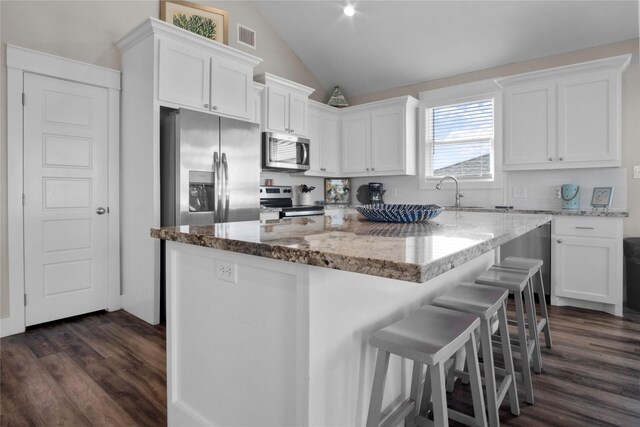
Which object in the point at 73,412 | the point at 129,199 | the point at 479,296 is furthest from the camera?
the point at 129,199

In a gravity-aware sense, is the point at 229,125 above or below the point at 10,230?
above

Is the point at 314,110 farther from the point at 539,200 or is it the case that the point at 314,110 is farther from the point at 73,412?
the point at 73,412

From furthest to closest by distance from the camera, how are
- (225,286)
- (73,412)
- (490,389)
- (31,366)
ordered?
(31,366) < (73,412) < (490,389) < (225,286)

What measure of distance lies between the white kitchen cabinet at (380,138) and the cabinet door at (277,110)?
3.77ft

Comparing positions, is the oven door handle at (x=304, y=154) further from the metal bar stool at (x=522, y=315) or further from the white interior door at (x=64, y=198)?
the metal bar stool at (x=522, y=315)

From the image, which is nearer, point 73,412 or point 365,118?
point 73,412

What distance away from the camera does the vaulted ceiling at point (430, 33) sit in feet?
11.8

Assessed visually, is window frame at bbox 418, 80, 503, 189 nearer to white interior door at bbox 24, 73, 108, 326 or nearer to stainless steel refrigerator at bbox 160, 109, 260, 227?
stainless steel refrigerator at bbox 160, 109, 260, 227

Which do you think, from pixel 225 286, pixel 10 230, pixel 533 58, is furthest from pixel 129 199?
pixel 533 58

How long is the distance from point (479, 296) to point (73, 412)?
2.00 m

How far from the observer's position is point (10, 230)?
9.23 feet

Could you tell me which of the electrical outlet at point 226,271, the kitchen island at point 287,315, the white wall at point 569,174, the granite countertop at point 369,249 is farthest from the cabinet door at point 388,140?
the electrical outlet at point 226,271

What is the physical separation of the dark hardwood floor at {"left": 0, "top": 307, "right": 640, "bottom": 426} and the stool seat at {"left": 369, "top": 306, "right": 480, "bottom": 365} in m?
0.79

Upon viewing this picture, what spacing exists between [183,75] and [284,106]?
1.44m
